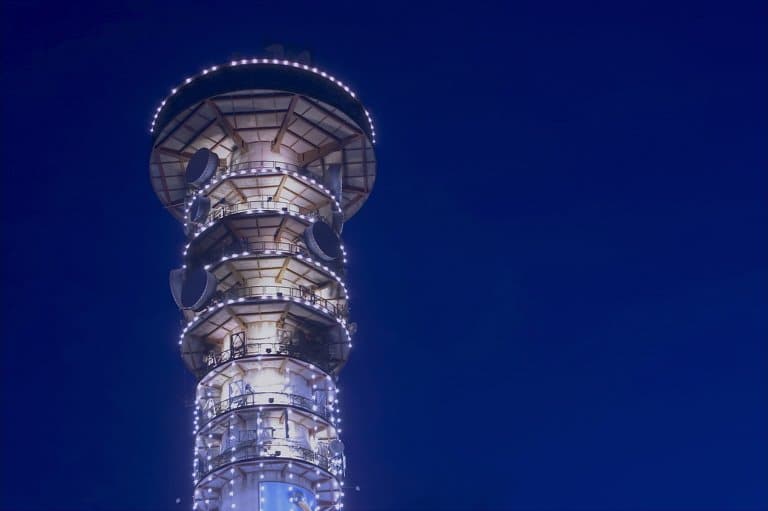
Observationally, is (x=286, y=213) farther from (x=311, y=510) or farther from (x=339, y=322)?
(x=311, y=510)

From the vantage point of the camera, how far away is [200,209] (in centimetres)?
5822

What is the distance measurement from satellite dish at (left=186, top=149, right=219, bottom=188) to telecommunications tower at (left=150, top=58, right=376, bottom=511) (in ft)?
0.27

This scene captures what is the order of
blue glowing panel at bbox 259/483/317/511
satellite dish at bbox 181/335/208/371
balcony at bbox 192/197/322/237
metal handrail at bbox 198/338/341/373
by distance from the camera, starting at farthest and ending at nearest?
1. balcony at bbox 192/197/322/237
2. satellite dish at bbox 181/335/208/371
3. metal handrail at bbox 198/338/341/373
4. blue glowing panel at bbox 259/483/317/511

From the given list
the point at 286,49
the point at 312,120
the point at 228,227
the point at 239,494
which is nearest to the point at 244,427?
the point at 239,494

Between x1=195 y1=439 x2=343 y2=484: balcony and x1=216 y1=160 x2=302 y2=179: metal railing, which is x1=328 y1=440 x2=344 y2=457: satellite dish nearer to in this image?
x1=195 y1=439 x2=343 y2=484: balcony

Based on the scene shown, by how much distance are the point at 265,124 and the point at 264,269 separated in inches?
365

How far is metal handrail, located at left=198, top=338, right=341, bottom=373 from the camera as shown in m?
55.2

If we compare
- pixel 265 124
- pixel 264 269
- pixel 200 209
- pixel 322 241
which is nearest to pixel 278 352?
pixel 264 269

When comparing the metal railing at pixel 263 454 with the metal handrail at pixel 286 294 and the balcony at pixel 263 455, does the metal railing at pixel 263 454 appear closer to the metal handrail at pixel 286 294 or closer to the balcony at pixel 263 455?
the balcony at pixel 263 455

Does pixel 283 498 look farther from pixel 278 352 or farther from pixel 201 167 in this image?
pixel 201 167

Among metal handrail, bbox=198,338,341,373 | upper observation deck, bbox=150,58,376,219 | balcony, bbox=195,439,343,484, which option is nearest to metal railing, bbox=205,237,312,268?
upper observation deck, bbox=150,58,376,219

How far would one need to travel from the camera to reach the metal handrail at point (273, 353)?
5525cm

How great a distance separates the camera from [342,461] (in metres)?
54.5

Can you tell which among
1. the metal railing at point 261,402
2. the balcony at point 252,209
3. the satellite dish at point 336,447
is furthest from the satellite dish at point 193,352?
the satellite dish at point 336,447
